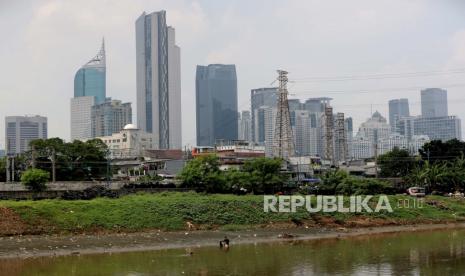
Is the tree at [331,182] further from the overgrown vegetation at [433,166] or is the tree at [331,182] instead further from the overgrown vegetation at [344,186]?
the overgrown vegetation at [433,166]

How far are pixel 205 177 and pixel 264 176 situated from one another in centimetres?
660

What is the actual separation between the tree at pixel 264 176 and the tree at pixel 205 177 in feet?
11.2

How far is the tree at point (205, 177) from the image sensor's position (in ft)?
212

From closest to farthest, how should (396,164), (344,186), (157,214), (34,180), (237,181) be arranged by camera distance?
(157,214) → (34,180) → (237,181) → (344,186) → (396,164)

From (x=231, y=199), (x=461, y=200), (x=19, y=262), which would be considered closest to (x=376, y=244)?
(x=231, y=199)

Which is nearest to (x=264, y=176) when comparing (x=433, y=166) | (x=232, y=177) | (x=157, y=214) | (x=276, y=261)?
(x=232, y=177)

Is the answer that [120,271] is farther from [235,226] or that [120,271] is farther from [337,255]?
[235,226]

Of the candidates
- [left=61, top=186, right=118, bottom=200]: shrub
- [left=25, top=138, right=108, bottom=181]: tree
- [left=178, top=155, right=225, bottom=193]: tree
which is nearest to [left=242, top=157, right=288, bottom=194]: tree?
[left=178, top=155, right=225, bottom=193]: tree

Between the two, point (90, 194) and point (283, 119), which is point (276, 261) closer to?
point (90, 194)

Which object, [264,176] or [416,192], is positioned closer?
[264,176]

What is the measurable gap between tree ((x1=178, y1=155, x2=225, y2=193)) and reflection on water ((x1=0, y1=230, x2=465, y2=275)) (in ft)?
73.8

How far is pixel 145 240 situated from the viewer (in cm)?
4300

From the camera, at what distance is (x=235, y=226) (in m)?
50.9

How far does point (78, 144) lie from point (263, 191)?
36.8 metres
